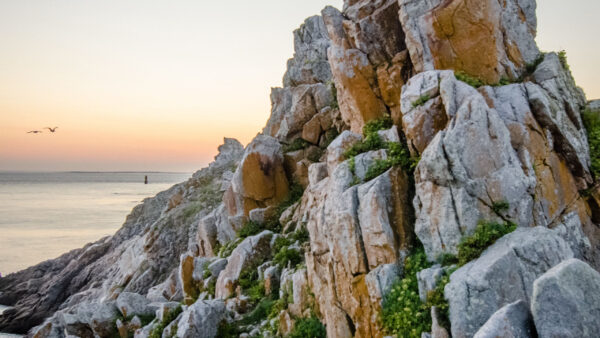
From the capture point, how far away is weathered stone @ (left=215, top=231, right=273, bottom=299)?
2136 centimetres

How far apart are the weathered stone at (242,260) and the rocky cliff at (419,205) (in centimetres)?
9

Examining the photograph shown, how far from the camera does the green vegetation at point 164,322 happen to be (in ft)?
62.3

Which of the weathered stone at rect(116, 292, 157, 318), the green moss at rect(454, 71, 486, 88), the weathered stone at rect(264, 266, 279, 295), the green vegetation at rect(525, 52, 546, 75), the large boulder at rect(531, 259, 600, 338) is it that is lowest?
the weathered stone at rect(116, 292, 157, 318)

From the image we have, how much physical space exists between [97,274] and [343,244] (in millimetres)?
44976

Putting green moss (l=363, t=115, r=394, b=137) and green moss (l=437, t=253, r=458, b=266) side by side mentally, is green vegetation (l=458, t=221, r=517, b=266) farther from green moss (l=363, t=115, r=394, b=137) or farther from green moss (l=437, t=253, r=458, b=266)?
green moss (l=363, t=115, r=394, b=137)

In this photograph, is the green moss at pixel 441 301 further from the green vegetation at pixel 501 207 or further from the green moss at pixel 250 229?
the green moss at pixel 250 229

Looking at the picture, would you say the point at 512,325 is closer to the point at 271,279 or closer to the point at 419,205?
the point at 419,205

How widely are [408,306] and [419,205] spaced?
3.41 m

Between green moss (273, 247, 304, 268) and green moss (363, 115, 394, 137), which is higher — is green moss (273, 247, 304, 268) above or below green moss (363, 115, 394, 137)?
below

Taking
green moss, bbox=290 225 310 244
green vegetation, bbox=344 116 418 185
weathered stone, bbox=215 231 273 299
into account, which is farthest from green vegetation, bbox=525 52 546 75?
weathered stone, bbox=215 231 273 299

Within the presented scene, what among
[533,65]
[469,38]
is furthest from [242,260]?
[533,65]

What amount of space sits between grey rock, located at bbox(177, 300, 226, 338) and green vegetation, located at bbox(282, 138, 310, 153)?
13.1m

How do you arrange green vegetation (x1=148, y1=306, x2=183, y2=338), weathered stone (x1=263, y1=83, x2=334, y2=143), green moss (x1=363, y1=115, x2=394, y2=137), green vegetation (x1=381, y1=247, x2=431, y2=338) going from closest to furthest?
green vegetation (x1=381, y1=247, x2=431, y2=338), green moss (x1=363, y1=115, x2=394, y2=137), green vegetation (x1=148, y1=306, x2=183, y2=338), weathered stone (x1=263, y1=83, x2=334, y2=143)

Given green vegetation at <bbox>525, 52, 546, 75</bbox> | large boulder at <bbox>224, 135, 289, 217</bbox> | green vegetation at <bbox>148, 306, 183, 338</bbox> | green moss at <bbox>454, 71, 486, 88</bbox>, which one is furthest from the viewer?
large boulder at <bbox>224, 135, 289, 217</bbox>
